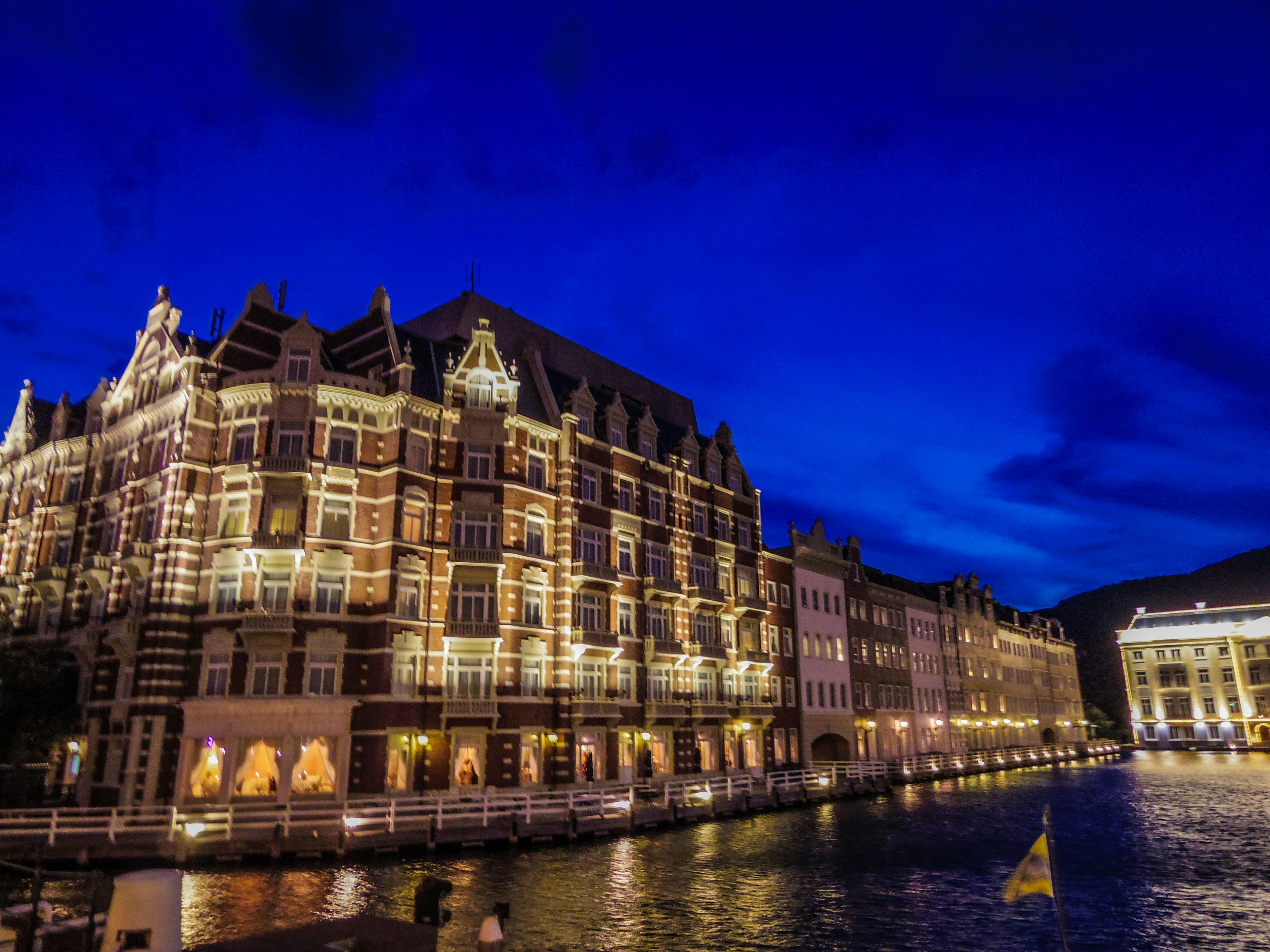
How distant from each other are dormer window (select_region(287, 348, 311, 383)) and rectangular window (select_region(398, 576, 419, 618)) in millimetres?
10287

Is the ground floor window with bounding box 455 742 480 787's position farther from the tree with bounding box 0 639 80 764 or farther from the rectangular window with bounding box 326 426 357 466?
the tree with bounding box 0 639 80 764

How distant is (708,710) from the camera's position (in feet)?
177

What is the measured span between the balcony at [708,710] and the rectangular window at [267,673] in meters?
24.7

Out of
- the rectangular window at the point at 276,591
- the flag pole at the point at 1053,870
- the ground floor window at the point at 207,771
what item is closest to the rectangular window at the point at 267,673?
the rectangular window at the point at 276,591

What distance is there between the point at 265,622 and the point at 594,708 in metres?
16.7

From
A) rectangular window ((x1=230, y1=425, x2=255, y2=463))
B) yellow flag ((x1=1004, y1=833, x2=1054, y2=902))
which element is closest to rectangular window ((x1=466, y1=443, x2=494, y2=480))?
rectangular window ((x1=230, y1=425, x2=255, y2=463))

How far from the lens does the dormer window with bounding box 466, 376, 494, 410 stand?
1751 inches

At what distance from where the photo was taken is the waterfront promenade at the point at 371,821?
27.1m

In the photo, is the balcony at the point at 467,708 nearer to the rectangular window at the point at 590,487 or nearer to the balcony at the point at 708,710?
the rectangular window at the point at 590,487

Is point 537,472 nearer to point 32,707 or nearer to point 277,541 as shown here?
point 277,541

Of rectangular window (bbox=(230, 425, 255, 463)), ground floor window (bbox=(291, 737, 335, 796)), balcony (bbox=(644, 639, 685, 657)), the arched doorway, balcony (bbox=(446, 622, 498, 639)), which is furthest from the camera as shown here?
the arched doorway

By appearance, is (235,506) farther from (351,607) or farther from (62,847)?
(62,847)

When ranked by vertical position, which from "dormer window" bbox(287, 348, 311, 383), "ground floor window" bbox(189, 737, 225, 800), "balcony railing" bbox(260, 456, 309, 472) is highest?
"dormer window" bbox(287, 348, 311, 383)

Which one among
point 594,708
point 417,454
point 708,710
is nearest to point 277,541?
point 417,454
